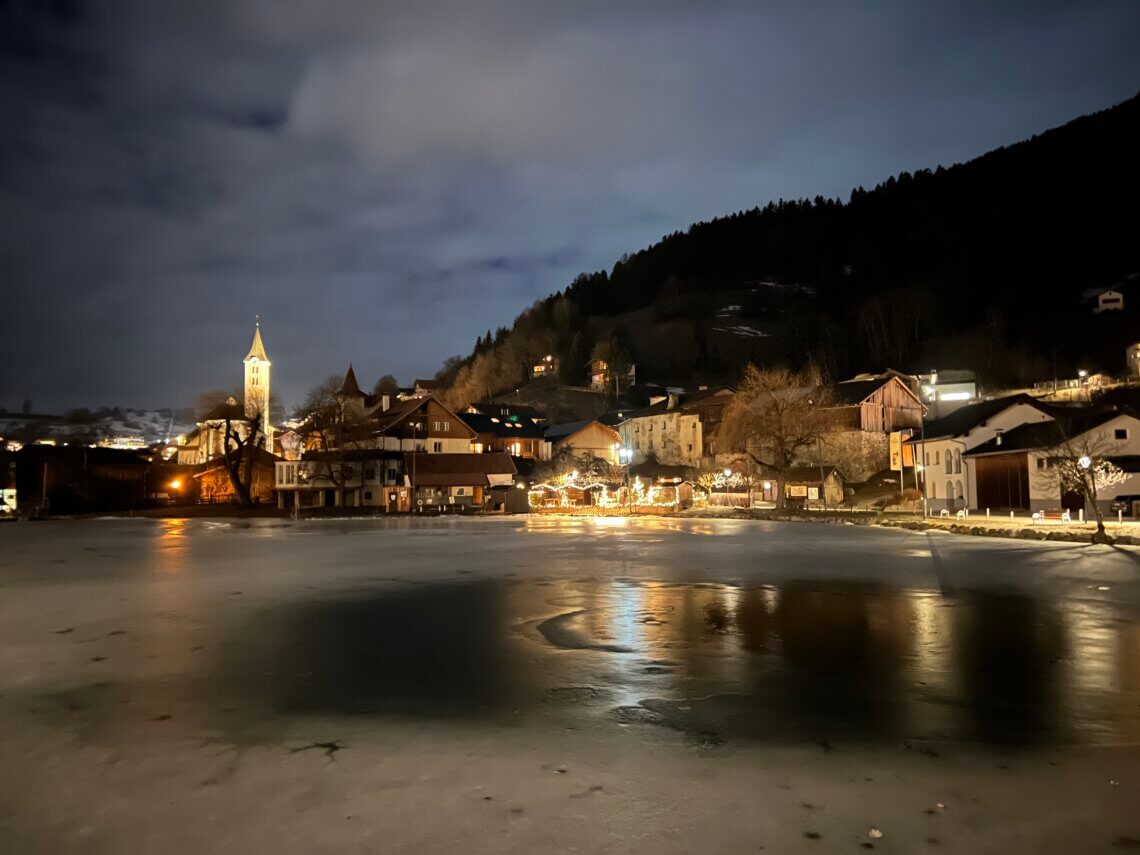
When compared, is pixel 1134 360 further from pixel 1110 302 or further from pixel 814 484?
pixel 814 484

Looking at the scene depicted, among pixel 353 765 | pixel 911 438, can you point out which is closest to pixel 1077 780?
pixel 353 765

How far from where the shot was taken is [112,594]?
15.7 m

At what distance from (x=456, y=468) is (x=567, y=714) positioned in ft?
198

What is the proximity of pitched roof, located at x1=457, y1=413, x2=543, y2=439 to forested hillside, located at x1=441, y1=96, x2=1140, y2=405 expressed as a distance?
40.1 meters

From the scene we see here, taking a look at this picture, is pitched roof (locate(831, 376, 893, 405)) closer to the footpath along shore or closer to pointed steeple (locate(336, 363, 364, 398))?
the footpath along shore

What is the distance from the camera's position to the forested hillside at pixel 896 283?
111 m

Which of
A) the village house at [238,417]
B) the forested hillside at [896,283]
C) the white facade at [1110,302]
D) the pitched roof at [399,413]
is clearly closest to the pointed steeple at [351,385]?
the village house at [238,417]

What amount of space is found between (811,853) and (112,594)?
52.5 ft

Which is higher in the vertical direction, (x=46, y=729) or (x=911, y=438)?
(x=911, y=438)

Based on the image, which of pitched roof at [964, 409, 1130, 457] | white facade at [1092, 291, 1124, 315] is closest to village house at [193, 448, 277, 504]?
pitched roof at [964, 409, 1130, 457]

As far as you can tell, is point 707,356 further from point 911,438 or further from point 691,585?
point 691,585

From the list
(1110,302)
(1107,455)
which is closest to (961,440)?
(1107,455)

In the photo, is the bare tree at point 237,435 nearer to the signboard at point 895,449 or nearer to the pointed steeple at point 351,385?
the pointed steeple at point 351,385

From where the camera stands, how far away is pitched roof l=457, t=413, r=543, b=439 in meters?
86.2
